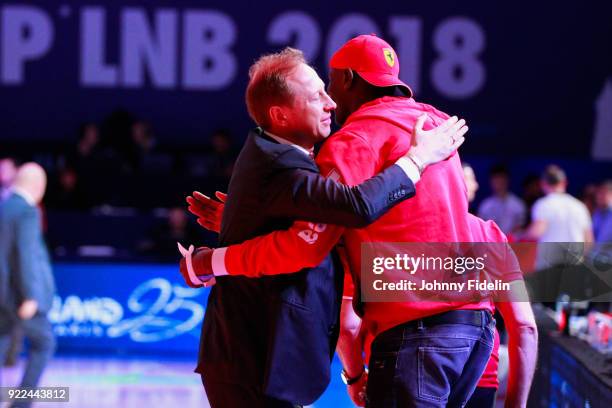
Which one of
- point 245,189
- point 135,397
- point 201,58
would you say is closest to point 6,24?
point 201,58

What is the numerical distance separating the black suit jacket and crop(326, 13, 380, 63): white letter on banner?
11222 mm

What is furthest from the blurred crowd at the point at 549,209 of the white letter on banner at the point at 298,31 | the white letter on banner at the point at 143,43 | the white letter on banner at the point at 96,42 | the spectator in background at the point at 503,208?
the white letter on banner at the point at 96,42

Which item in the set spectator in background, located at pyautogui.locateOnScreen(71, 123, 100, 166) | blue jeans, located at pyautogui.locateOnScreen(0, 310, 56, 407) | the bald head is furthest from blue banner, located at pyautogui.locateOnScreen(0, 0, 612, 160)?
blue jeans, located at pyautogui.locateOnScreen(0, 310, 56, 407)

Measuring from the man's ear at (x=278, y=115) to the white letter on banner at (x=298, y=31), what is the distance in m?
11.1

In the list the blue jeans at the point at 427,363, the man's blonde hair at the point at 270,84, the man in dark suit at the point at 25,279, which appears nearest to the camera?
the blue jeans at the point at 427,363

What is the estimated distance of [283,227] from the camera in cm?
286

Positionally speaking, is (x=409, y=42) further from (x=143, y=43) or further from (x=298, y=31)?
(x=143, y=43)

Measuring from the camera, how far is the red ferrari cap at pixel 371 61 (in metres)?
2.91

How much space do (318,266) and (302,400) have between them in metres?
0.39

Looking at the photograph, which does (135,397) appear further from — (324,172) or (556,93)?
(556,93)

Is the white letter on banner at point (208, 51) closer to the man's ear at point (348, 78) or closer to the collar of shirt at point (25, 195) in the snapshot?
the collar of shirt at point (25, 195)

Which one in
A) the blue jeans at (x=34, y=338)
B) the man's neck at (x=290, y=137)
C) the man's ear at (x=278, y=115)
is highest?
the man's ear at (x=278, y=115)

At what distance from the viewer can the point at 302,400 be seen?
2.79 m

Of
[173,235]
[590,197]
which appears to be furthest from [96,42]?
[590,197]
